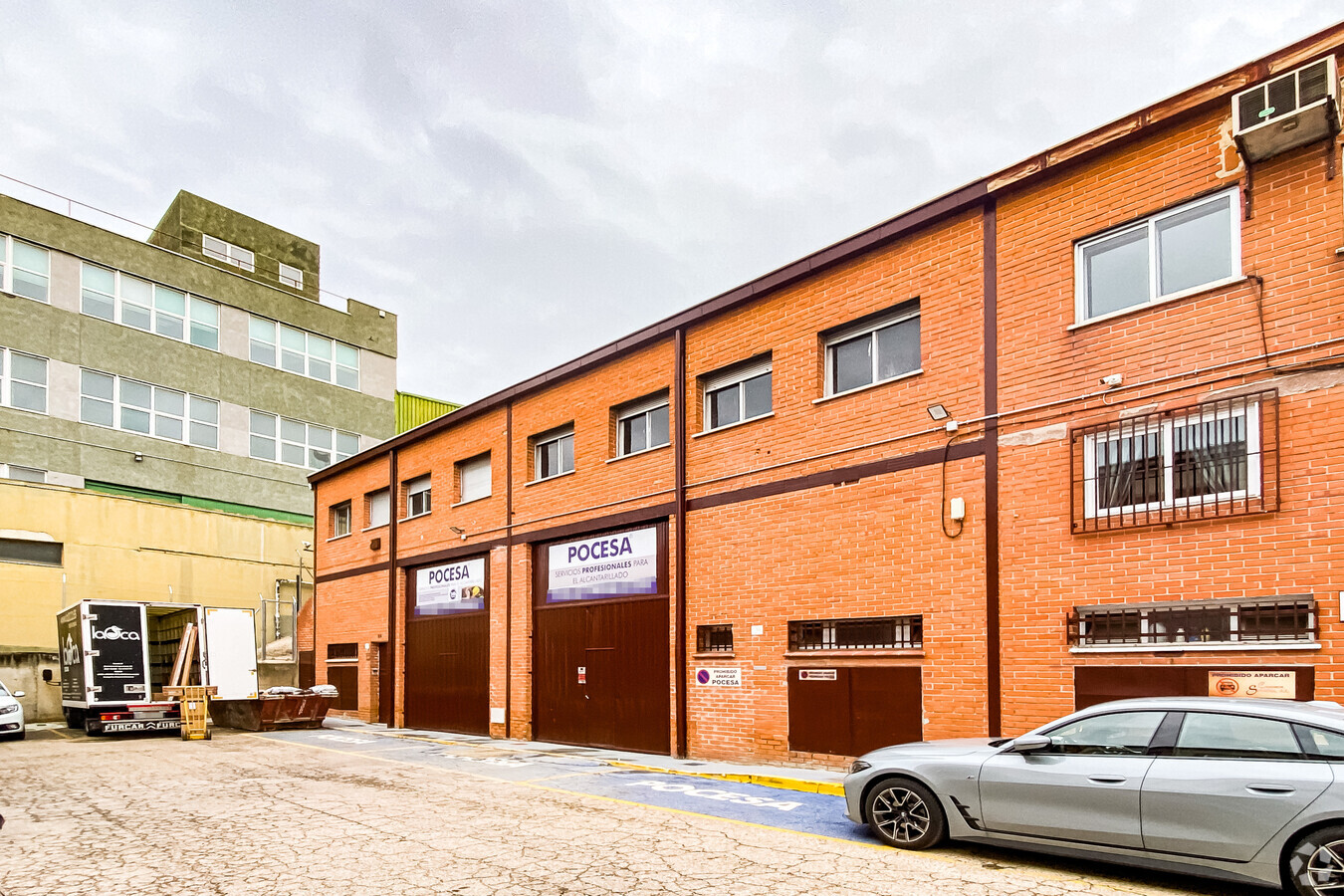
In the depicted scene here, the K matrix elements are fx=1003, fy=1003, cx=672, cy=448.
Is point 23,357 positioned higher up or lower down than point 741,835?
higher up

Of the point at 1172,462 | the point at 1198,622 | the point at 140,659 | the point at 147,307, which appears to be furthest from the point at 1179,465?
the point at 147,307

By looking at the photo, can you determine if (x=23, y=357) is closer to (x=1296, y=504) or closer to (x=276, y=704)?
(x=276, y=704)

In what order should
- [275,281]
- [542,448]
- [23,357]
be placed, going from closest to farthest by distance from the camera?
[542,448] → [23,357] → [275,281]

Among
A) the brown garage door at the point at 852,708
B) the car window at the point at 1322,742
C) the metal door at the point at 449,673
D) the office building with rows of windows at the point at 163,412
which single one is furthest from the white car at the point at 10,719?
the car window at the point at 1322,742

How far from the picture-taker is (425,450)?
23172mm

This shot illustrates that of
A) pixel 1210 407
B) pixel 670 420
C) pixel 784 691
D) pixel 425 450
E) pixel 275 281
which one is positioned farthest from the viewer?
pixel 275 281

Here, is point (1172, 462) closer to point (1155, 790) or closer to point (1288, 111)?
point (1288, 111)

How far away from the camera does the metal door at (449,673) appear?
803 inches

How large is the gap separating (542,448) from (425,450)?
4.59 metres

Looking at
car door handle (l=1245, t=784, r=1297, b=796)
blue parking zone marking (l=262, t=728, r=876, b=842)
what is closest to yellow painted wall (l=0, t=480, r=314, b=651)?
blue parking zone marking (l=262, t=728, r=876, b=842)

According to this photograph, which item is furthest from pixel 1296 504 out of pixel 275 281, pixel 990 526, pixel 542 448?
pixel 275 281

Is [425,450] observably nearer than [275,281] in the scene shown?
Yes

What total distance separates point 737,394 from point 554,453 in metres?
5.37

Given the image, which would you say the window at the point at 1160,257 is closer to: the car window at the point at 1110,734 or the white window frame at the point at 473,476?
the car window at the point at 1110,734
